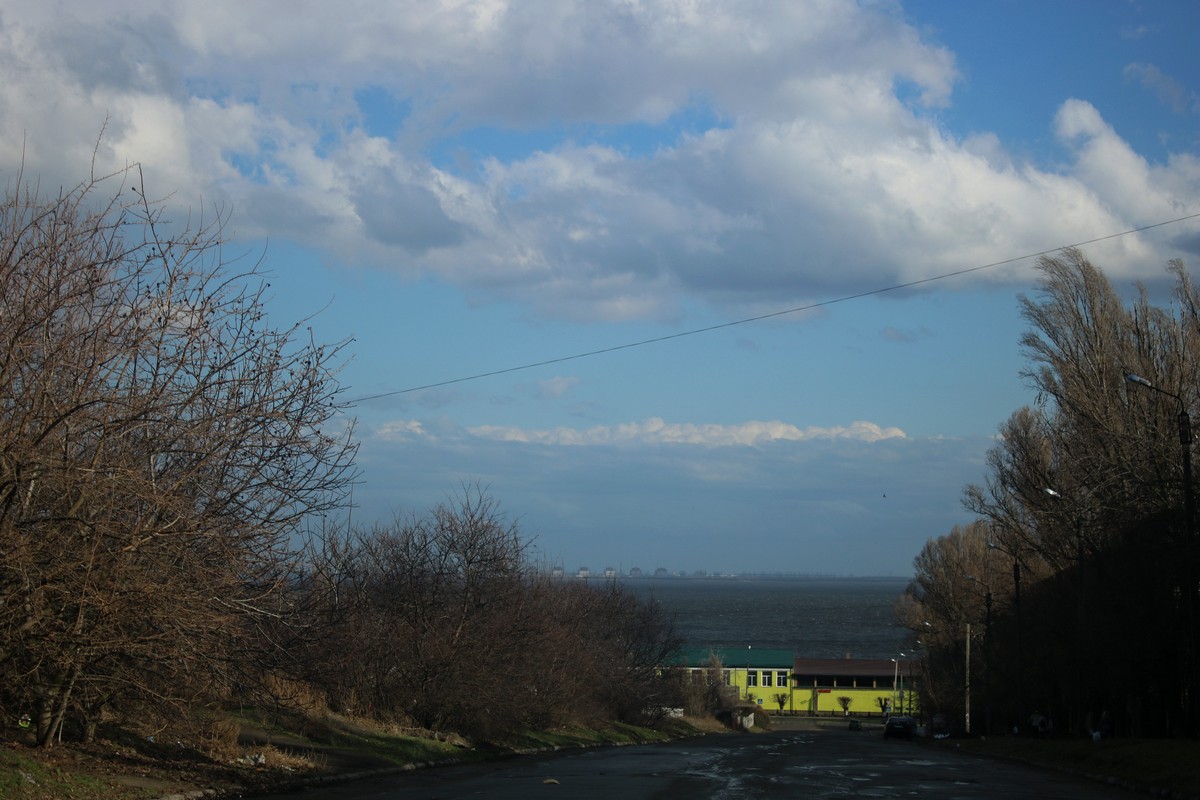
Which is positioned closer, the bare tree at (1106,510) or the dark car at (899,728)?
the bare tree at (1106,510)

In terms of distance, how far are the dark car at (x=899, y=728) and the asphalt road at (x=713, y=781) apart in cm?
3191

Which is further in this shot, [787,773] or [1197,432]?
[1197,432]

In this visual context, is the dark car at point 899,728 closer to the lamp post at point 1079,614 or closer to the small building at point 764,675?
the lamp post at point 1079,614

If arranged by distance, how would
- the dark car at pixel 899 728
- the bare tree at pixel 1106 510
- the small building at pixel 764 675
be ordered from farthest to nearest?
the small building at pixel 764 675 → the dark car at pixel 899 728 → the bare tree at pixel 1106 510

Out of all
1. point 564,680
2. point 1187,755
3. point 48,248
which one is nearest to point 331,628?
point 48,248

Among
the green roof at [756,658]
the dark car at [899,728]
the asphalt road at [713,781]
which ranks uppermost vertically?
the green roof at [756,658]

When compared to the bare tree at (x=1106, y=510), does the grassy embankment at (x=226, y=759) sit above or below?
below

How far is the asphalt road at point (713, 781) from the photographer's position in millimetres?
18188

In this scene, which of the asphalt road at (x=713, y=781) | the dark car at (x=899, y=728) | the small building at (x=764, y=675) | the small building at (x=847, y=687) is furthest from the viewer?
the small building at (x=847, y=687)

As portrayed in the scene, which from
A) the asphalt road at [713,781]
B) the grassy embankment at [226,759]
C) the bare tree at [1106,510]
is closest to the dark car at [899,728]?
the bare tree at [1106,510]

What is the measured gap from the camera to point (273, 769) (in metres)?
19.6

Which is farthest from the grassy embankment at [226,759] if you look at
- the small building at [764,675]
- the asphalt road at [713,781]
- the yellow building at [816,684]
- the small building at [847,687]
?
the small building at [847,687]

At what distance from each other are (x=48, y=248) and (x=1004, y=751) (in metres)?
33.5

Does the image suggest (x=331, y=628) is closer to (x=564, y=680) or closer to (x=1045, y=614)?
(x=564, y=680)
